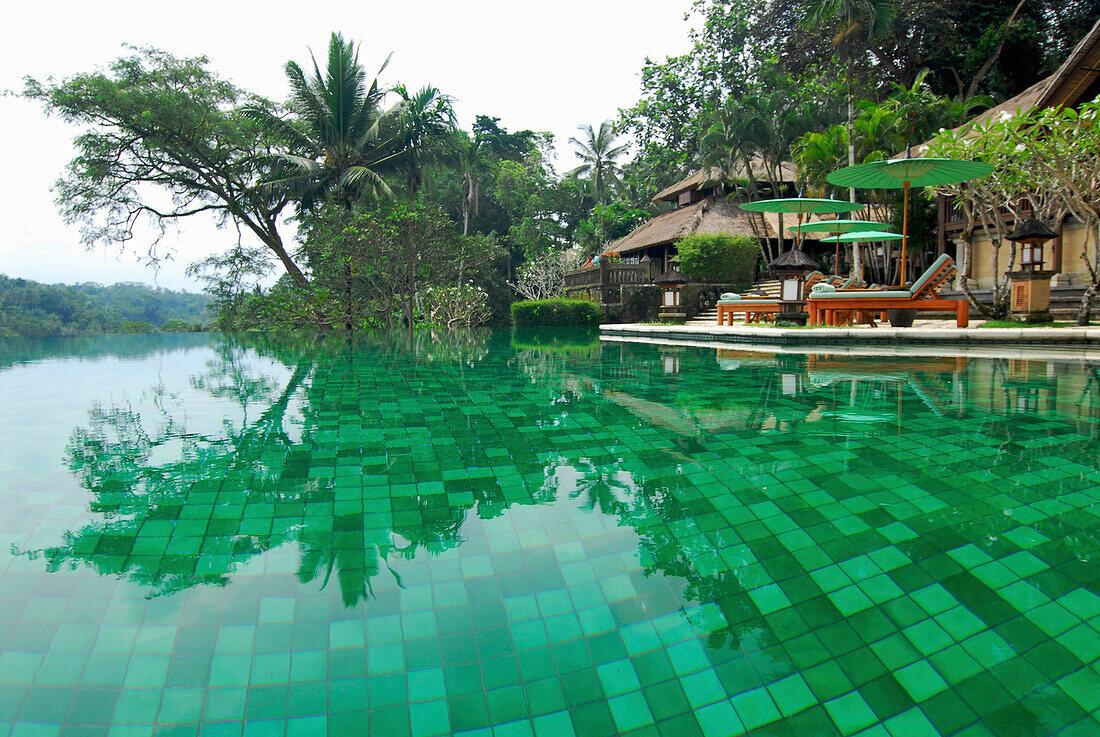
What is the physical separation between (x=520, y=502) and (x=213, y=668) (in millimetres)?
1468

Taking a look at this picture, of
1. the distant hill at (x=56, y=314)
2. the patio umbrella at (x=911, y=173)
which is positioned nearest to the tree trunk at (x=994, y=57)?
the patio umbrella at (x=911, y=173)

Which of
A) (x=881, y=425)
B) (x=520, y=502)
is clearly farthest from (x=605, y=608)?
(x=881, y=425)

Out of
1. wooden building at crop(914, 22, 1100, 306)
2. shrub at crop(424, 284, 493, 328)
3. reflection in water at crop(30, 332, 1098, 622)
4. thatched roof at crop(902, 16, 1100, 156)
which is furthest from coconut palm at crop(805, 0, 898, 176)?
shrub at crop(424, 284, 493, 328)

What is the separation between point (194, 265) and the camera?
22922 mm

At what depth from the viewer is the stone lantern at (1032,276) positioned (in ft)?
34.4

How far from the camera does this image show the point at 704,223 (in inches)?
945

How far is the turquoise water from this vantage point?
1.72 m

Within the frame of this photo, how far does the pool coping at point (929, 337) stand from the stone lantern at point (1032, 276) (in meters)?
2.01

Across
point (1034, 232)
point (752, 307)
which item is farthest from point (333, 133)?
point (1034, 232)

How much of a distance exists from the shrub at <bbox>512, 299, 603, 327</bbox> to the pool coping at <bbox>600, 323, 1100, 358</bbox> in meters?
12.2

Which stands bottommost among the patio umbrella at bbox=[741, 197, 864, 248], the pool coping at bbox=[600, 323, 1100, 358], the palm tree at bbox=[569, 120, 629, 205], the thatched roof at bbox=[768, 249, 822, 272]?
the pool coping at bbox=[600, 323, 1100, 358]

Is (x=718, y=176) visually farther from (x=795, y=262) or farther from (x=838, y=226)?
(x=795, y=262)

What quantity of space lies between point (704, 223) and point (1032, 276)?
14.3 metres

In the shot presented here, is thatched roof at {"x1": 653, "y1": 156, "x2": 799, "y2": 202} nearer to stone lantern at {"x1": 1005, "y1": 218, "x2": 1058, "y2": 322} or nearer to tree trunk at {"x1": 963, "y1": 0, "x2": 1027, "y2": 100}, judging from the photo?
tree trunk at {"x1": 963, "y1": 0, "x2": 1027, "y2": 100}
